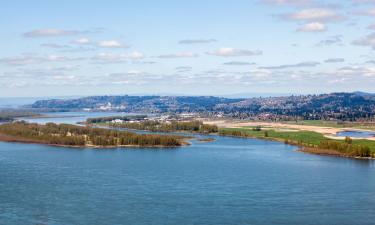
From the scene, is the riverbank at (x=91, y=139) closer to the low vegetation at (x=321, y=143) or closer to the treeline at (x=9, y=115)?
the low vegetation at (x=321, y=143)

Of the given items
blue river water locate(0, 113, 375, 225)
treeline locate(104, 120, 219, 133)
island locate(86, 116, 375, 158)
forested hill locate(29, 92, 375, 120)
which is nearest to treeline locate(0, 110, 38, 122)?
island locate(86, 116, 375, 158)

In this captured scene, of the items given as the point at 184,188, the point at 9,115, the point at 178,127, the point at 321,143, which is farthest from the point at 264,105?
the point at 184,188

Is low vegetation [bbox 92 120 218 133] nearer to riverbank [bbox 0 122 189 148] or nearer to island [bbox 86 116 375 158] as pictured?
island [bbox 86 116 375 158]

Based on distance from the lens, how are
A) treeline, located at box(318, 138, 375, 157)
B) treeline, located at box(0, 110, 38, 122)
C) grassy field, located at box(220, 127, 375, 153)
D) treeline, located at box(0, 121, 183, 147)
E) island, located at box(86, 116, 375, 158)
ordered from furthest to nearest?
treeline, located at box(0, 110, 38, 122)
treeline, located at box(0, 121, 183, 147)
grassy field, located at box(220, 127, 375, 153)
island, located at box(86, 116, 375, 158)
treeline, located at box(318, 138, 375, 157)

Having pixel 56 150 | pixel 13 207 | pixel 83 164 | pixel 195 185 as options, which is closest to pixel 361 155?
pixel 195 185

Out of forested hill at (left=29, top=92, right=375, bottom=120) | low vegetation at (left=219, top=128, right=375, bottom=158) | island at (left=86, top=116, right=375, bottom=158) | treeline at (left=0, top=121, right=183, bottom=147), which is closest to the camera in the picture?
low vegetation at (left=219, top=128, right=375, bottom=158)

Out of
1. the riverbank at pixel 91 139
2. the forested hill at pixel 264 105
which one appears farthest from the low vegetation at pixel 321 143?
the forested hill at pixel 264 105

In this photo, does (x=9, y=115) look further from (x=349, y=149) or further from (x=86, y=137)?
(x=349, y=149)
